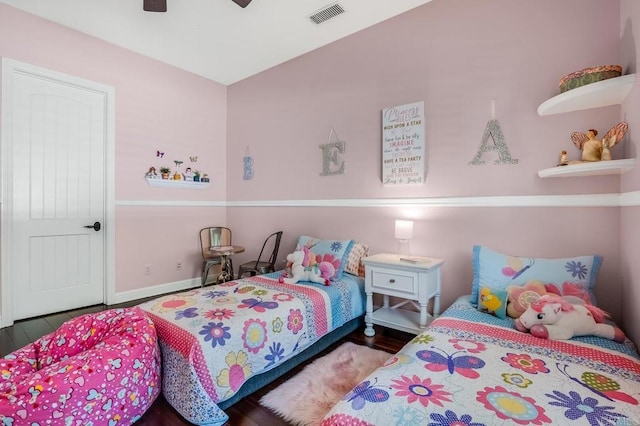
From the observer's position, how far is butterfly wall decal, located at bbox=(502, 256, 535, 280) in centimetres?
205

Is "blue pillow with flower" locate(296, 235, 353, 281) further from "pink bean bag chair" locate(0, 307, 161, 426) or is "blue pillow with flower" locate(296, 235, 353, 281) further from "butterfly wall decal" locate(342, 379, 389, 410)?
"butterfly wall decal" locate(342, 379, 389, 410)

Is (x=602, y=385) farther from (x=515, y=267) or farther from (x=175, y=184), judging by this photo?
(x=175, y=184)

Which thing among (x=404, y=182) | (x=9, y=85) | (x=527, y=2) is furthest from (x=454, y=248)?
(x=9, y=85)

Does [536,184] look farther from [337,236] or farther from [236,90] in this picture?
[236,90]

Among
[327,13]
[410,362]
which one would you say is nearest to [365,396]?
[410,362]

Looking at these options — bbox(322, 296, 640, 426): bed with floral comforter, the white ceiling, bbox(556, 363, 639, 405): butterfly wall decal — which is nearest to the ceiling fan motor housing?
the white ceiling

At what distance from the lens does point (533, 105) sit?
2.27 metres

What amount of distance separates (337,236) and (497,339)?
199 cm

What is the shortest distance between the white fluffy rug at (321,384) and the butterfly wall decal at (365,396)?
24.6 inches

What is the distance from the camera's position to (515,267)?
6.84 feet

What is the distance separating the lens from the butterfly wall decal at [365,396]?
1.08 meters

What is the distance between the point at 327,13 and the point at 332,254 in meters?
2.27

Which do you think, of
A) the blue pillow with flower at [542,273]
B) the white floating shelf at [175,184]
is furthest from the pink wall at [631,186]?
the white floating shelf at [175,184]

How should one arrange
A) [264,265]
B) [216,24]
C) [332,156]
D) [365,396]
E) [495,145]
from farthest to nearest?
[264,265] < [332,156] < [216,24] < [495,145] < [365,396]
